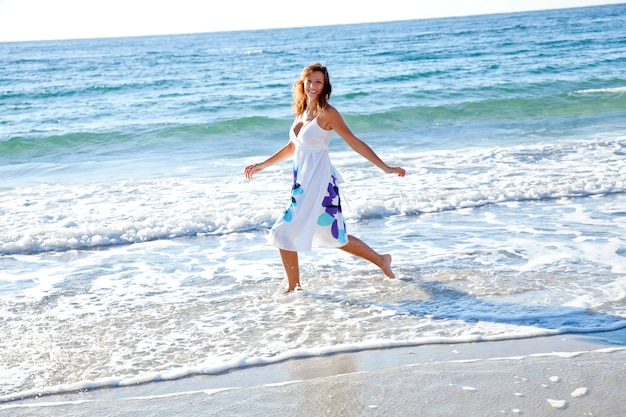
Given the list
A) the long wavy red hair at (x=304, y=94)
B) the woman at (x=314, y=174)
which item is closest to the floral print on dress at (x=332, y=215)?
the woman at (x=314, y=174)

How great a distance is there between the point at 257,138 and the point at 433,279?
9.69m

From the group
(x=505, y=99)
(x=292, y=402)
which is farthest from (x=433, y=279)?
(x=505, y=99)

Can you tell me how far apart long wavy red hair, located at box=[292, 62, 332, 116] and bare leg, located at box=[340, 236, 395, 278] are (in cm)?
101

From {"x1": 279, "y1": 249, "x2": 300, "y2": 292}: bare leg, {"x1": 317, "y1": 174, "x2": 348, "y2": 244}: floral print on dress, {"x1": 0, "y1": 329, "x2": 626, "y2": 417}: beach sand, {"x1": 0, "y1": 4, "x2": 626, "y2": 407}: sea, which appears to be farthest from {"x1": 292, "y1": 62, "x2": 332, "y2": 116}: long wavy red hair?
{"x1": 0, "y1": 329, "x2": 626, "y2": 417}: beach sand

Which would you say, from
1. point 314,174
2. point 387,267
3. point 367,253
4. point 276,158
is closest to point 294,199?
point 314,174

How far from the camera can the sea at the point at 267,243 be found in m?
4.67

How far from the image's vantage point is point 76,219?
8.33 meters

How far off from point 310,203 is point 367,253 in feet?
2.15

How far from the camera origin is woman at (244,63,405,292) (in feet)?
17.2

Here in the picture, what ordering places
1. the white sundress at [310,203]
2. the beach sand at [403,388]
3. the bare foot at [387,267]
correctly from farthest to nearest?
the bare foot at [387,267], the white sundress at [310,203], the beach sand at [403,388]

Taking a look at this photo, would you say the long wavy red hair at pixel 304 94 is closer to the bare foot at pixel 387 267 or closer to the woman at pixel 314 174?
the woman at pixel 314 174

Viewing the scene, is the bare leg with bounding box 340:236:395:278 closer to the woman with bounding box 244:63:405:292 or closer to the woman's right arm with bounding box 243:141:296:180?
the woman with bounding box 244:63:405:292

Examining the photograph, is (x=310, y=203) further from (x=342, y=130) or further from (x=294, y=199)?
(x=342, y=130)

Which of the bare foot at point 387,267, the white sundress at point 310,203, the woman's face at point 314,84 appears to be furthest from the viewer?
the bare foot at point 387,267
